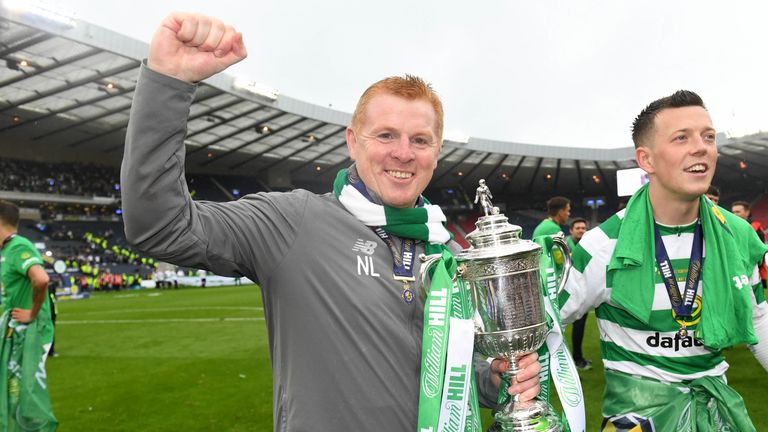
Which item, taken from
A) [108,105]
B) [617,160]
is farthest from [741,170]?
[108,105]

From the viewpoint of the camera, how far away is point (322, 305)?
1.56 metres

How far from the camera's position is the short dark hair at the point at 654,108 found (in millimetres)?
2289

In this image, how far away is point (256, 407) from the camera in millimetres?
5457

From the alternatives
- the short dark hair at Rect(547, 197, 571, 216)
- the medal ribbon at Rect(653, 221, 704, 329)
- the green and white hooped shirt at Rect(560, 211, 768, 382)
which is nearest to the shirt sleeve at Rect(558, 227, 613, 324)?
the green and white hooped shirt at Rect(560, 211, 768, 382)

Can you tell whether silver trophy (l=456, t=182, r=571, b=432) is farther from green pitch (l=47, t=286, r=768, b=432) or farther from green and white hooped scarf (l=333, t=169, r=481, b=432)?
green pitch (l=47, t=286, r=768, b=432)

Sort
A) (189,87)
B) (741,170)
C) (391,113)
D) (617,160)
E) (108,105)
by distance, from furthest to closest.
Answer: (741,170) → (617,160) → (108,105) → (391,113) → (189,87)

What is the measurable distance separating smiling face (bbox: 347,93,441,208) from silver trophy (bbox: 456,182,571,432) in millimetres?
260

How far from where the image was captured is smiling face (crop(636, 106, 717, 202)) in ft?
7.17

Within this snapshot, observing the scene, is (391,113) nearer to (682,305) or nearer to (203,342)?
(682,305)

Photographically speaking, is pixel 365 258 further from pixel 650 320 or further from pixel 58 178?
pixel 58 178

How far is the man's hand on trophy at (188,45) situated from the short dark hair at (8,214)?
14.5 ft

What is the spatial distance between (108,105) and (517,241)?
26.8 meters

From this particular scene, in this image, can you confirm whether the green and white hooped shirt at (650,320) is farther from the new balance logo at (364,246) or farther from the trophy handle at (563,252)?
the new balance logo at (364,246)

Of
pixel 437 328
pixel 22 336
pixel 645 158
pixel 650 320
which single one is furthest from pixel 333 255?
pixel 22 336
